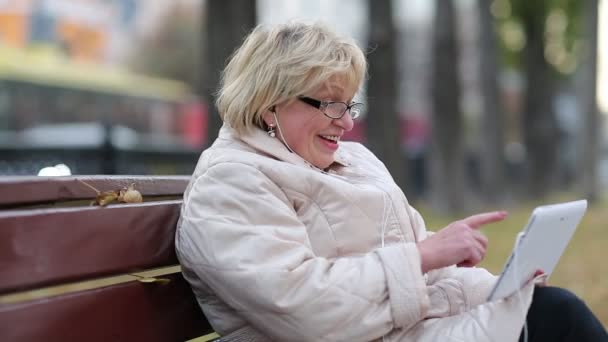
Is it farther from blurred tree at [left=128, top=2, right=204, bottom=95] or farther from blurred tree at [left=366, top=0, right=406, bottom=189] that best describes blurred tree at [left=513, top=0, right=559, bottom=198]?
blurred tree at [left=128, top=2, right=204, bottom=95]

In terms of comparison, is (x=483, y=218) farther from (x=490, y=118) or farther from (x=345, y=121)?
(x=490, y=118)

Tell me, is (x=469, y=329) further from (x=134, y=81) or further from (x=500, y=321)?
(x=134, y=81)

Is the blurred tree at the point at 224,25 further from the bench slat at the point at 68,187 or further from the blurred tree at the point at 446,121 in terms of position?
the blurred tree at the point at 446,121

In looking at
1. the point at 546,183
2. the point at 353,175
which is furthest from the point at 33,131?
the point at 353,175

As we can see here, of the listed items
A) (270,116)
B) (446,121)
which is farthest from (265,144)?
(446,121)

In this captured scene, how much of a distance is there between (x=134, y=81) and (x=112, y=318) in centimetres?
2468

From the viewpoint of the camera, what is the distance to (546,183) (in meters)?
20.7

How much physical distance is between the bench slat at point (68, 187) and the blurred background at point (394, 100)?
31 cm

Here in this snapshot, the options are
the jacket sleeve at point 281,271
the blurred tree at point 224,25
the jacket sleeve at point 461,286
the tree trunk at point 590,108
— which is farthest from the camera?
the tree trunk at point 590,108

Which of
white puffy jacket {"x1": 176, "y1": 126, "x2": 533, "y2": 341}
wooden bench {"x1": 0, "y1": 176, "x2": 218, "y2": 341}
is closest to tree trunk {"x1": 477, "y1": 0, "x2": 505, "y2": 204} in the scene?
white puffy jacket {"x1": 176, "y1": 126, "x2": 533, "y2": 341}

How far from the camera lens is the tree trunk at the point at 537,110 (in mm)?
20516

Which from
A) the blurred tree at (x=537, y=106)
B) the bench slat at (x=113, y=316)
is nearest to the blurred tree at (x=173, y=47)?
the blurred tree at (x=537, y=106)

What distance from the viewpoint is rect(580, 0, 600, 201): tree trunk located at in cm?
1653

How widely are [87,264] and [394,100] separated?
9.86 metres
